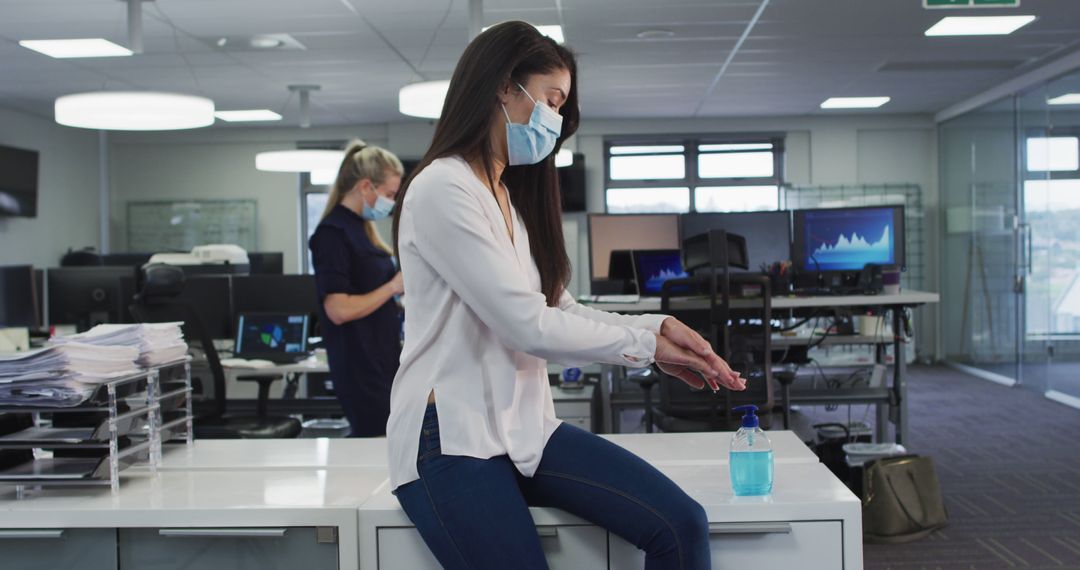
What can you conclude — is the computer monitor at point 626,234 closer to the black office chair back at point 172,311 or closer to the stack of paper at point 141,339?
the black office chair back at point 172,311

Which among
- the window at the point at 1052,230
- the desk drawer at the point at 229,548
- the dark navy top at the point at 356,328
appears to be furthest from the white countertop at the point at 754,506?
the window at the point at 1052,230

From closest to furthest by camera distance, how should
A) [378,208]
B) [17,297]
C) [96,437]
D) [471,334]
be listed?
1. [471,334]
2. [96,437]
3. [378,208]
4. [17,297]

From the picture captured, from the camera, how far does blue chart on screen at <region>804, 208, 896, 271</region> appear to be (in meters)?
4.79

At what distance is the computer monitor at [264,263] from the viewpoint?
19.3ft

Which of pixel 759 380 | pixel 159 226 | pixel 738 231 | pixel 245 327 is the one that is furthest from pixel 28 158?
pixel 759 380

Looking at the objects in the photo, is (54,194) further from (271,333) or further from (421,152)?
(271,333)

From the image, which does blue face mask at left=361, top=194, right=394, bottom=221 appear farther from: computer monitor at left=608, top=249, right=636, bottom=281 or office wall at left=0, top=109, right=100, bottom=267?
office wall at left=0, top=109, right=100, bottom=267

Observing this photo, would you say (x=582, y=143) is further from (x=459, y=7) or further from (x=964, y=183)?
(x=459, y=7)

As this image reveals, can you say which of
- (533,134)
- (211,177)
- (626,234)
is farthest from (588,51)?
(211,177)

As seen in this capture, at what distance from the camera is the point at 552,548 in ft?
4.78

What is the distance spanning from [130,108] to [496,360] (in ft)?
10.1

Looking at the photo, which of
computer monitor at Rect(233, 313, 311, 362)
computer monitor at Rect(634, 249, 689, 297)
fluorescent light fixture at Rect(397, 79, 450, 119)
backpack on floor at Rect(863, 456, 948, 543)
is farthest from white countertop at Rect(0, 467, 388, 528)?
computer monitor at Rect(634, 249, 689, 297)

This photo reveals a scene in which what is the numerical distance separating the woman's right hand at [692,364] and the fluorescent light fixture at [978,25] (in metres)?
5.12

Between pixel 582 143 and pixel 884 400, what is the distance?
19.1ft
